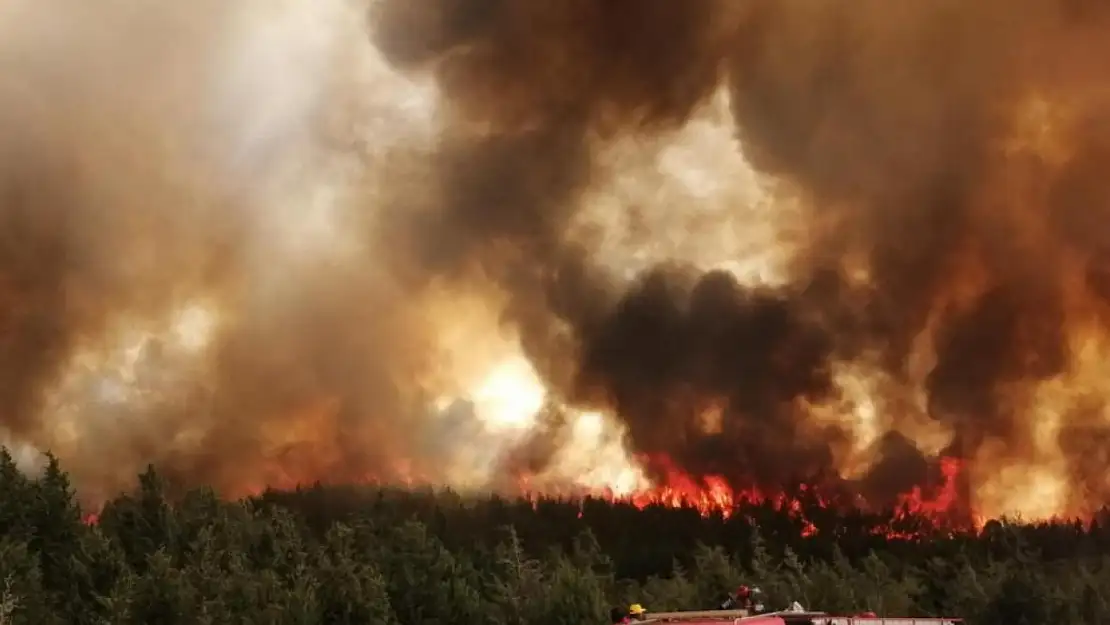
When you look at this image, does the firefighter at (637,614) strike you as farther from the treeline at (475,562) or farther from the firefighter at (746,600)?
the treeline at (475,562)

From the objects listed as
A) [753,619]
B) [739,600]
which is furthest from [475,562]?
[753,619]

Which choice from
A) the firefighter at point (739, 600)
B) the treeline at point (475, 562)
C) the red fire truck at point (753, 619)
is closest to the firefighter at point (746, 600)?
the firefighter at point (739, 600)

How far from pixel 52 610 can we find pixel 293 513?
19076 mm

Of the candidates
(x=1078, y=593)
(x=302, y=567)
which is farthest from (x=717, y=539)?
(x=302, y=567)

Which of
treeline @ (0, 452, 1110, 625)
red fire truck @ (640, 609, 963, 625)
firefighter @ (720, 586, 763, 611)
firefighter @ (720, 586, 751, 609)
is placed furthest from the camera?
treeline @ (0, 452, 1110, 625)

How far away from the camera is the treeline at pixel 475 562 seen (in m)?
42.0

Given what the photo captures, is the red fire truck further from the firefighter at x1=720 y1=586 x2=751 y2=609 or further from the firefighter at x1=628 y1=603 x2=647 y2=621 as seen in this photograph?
the firefighter at x1=720 y1=586 x2=751 y2=609

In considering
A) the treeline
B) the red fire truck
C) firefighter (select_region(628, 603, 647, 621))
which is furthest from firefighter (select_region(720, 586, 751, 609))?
the treeline

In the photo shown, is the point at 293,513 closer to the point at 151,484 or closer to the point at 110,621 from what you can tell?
the point at 151,484

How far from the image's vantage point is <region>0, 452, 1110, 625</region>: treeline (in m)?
42.0

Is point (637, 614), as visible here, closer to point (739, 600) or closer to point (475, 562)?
point (739, 600)

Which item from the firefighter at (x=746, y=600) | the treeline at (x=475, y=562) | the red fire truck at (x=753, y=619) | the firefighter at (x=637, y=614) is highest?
the treeline at (x=475, y=562)

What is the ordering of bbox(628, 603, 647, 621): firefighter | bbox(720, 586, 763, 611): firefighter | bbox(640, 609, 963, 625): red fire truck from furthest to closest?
bbox(720, 586, 763, 611): firefighter < bbox(628, 603, 647, 621): firefighter < bbox(640, 609, 963, 625): red fire truck

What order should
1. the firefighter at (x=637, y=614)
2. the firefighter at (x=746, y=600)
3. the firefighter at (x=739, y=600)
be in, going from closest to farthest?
the firefighter at (x=637, y=614) → the firefighter at (x=746, y=600) → the firefighter at (x=739, y=600)
